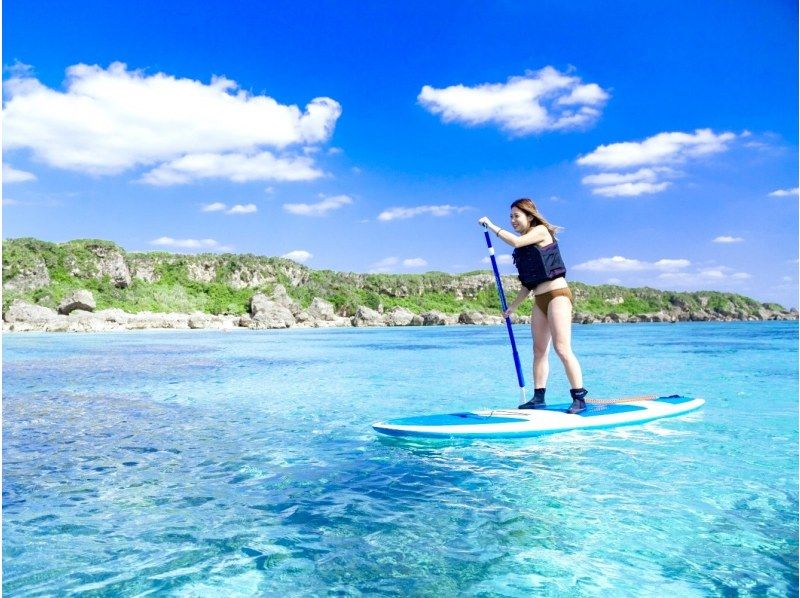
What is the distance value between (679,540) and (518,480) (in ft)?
5.82

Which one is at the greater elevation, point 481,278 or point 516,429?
point 481,278

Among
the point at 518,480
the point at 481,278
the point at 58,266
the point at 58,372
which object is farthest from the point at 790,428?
the point at 481,278

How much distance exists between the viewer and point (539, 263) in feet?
26.2

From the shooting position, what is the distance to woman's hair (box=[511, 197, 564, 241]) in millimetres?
8016

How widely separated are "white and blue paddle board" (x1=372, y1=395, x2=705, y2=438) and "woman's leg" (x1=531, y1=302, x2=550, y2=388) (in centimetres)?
50

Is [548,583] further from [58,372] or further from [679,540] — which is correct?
[58,372]

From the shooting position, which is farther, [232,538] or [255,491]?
[255,491]

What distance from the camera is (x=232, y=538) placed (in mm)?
4176

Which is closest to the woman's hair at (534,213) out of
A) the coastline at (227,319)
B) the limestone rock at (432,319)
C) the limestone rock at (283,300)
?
the coastline at (227,319)

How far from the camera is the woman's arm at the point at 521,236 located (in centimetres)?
781

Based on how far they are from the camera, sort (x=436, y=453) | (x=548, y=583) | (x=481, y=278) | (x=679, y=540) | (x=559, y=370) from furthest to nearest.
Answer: (x=481, y=278)
(x=559, y=370)
(x=436, y=453)
(x=679, y=540)
(x=548, y=583)

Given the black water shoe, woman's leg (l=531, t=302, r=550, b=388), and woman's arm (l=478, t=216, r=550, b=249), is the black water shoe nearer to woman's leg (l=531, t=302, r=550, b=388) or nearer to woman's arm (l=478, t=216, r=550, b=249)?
woman's leg (l=531, t=302, r=550, b=388)

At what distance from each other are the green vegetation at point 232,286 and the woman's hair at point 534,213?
83248mm

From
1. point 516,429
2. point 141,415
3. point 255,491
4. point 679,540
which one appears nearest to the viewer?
point 679,540
